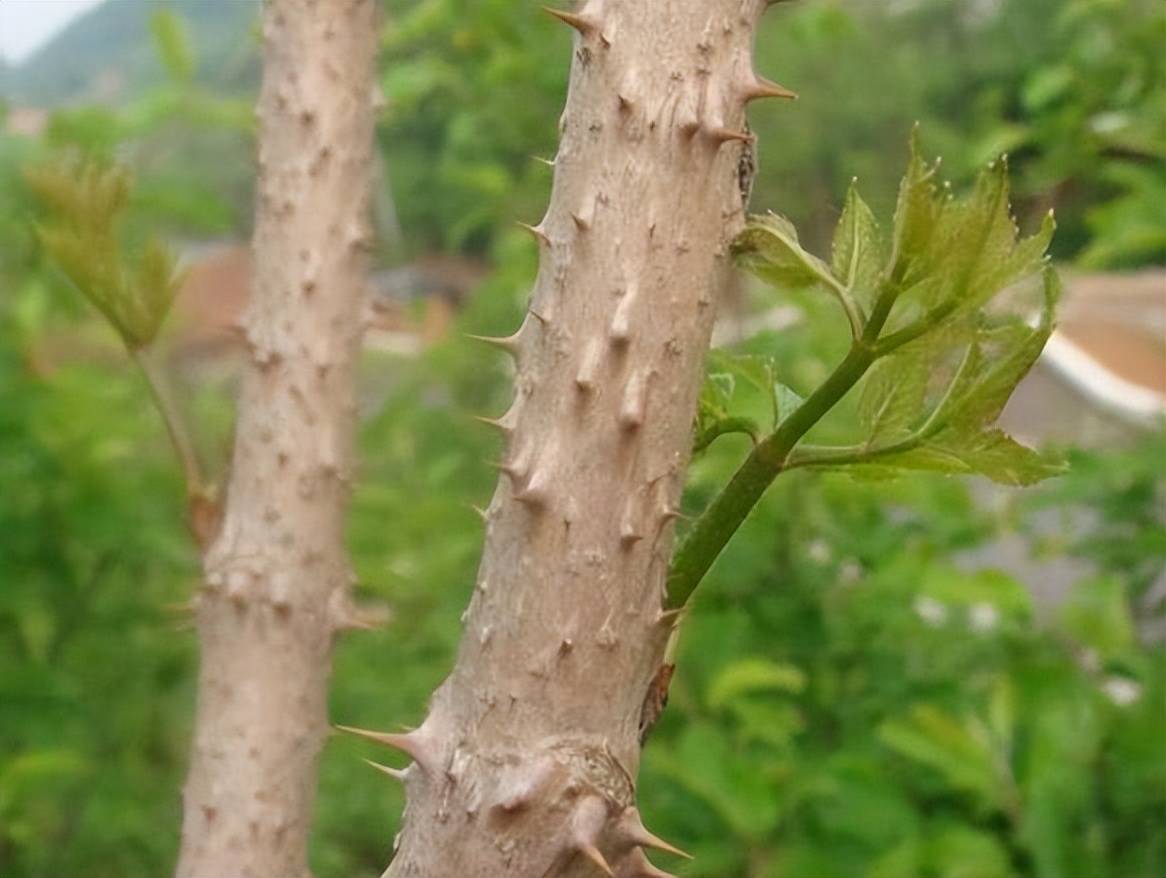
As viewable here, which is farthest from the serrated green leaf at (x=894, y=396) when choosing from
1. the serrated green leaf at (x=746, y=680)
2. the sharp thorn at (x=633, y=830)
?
the serrated green leaf at (x=746, y=680)

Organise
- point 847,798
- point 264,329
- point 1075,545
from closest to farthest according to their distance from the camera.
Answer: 1. point 264,329
2. point 847,798
3. point 1075,545

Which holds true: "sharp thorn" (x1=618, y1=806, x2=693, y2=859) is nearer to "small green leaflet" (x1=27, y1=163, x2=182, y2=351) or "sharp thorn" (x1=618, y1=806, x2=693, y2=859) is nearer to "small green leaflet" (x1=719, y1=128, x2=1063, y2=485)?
"small green leaflet" (x1=719, y1=128, x2=1063, y2=485)

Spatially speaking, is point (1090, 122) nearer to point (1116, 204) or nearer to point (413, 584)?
point (1116, 204)

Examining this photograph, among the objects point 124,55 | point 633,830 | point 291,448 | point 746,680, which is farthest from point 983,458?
point 124,55

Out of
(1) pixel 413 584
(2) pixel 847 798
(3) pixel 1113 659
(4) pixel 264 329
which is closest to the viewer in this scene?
(4) pixel 264 329

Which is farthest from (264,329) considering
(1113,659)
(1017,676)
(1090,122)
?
(1090,122)
